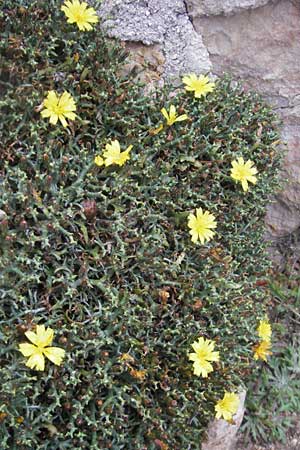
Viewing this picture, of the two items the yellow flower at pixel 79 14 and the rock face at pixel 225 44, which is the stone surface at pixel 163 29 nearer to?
the rock face at pixel 225 44

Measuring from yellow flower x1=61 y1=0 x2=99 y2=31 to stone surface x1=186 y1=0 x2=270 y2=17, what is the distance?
566 millimetres

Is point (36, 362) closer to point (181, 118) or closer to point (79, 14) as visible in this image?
point (181, 118)

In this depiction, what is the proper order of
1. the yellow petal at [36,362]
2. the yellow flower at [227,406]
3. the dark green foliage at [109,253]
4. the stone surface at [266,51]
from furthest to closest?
the stone surface at [266,51] → the yellow flower at [227,406] → the dark green foliage at [109,253] → the yellow petal at [36,362]

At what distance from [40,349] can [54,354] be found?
0.05 m

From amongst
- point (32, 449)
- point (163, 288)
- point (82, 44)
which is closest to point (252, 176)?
point (163, 288)

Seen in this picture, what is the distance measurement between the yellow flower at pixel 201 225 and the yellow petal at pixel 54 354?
68 centimetres

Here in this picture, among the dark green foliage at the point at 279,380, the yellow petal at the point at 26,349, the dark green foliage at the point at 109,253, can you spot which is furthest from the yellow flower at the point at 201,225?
the dark green foliage at the point at 279,380

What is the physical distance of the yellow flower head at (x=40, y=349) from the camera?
214 centimetres

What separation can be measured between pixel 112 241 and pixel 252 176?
2.35 ft

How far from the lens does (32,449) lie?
224 cm

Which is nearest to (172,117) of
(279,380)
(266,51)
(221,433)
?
(266,51)

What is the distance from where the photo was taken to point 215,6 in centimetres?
301

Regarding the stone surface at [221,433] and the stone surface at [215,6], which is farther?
the stone surface at [215,6]

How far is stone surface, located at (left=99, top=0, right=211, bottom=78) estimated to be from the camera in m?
2.89
